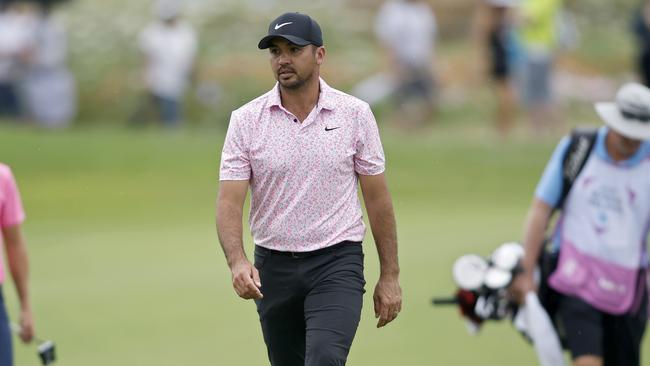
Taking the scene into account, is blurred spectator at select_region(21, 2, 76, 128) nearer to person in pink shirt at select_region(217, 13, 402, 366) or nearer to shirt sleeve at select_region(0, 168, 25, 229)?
shirt sleeve at select_region(0, 168, 25, 229)

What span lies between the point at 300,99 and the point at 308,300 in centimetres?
96

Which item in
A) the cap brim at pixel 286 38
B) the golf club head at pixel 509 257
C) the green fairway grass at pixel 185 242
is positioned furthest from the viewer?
the green fairway grass at pixel 185 242

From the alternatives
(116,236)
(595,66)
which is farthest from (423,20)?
(116,236)

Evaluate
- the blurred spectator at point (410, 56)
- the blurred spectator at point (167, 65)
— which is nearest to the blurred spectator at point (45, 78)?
the blurred spectator at point (167, 65)

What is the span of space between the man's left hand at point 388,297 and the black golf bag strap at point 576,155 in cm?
136

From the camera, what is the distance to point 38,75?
25.2 m

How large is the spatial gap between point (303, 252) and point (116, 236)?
10.8m

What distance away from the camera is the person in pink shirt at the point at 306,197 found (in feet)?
22.9

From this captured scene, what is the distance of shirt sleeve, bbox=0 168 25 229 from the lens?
7465 mm

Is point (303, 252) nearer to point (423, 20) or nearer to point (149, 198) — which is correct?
point (149, 198)

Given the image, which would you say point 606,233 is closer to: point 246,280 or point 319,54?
point 319,54

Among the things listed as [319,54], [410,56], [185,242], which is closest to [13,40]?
[410,56]

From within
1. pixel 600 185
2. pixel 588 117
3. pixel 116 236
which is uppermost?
pixel 600 185

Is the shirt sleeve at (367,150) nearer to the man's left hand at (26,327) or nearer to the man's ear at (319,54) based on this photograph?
the man's ear at (319,54)
